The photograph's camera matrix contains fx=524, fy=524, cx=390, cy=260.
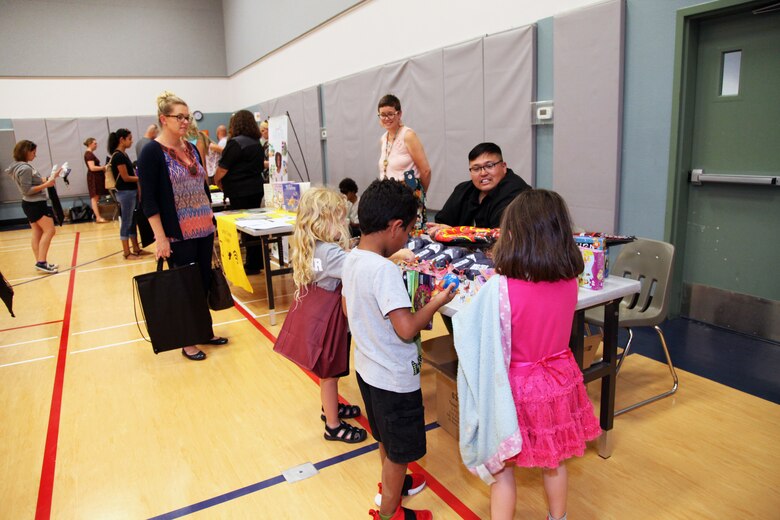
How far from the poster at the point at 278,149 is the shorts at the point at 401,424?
5.19 metres

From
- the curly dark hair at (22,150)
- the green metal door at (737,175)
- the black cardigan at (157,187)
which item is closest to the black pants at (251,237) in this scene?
the black cardigan at (157,187)

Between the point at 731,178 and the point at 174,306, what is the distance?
142 inches

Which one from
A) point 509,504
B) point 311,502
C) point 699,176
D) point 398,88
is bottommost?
point 311,502

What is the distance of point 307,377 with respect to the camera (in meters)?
3.21

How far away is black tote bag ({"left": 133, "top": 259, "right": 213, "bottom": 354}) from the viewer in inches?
127

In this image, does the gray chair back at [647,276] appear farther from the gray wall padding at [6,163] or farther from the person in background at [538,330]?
the gray wall padding at [6,163]

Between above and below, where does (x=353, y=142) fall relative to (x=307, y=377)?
above

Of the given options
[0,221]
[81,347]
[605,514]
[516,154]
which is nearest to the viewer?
[605,514]

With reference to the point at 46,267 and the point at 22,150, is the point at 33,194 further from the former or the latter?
the point at 46,267

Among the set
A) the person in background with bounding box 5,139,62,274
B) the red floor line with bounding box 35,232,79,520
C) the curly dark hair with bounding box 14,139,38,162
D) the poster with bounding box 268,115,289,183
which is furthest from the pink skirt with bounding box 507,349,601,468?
the curly dark hair with bounding box 14,139,38,162

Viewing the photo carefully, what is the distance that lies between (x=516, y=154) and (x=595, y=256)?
266cm

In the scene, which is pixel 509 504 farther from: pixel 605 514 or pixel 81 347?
pixel 81 347

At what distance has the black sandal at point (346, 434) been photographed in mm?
2469

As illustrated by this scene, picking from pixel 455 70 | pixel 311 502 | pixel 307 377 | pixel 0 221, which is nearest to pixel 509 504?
pixel 311 502
